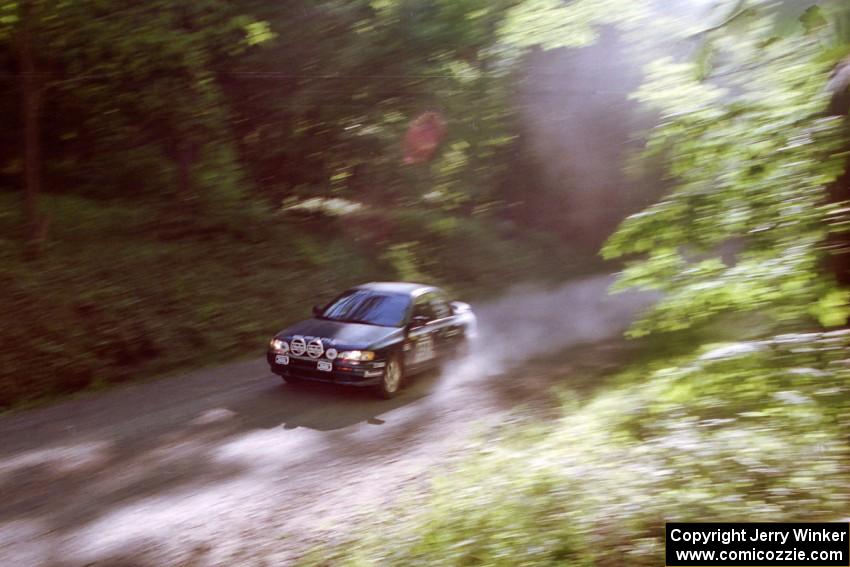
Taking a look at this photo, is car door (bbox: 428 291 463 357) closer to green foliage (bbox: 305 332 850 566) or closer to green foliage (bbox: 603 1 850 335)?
green foliage (bbox: 603 1 850 335)

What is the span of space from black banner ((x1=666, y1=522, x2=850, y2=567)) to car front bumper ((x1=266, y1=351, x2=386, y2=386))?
280 inches

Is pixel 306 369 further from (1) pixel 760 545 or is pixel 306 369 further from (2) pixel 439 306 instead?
(1) pixel 760 545

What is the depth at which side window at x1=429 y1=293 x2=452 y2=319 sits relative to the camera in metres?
13.7

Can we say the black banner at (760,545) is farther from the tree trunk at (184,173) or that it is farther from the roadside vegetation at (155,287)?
the tree trunk at (184,173)

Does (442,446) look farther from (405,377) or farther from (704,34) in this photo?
(704,34)

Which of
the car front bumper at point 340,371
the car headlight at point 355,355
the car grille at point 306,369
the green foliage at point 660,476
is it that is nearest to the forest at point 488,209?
the green foliage at point 660,476

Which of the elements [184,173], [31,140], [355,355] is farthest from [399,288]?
[184,173]

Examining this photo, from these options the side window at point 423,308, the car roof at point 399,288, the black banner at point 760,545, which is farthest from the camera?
the car roof at point 399,288

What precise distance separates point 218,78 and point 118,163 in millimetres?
3493

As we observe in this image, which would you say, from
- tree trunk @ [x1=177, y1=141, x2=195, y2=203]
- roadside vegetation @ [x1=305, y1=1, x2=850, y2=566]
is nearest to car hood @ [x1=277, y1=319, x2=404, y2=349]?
roadside vegetation @ [x1=305, y1=1, x2=850, y2=566]

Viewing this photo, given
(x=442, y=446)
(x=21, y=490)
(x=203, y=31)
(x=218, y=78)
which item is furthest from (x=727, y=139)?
(x=218, y=78)

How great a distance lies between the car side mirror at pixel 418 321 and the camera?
42.0 feet

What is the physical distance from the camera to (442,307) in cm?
1400

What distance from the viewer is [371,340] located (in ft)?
39.4
